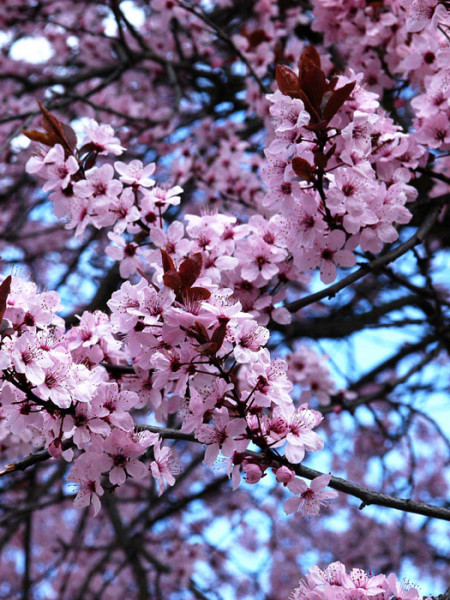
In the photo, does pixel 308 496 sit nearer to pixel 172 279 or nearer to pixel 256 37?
pixel 172 279

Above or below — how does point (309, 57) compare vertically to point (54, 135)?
above

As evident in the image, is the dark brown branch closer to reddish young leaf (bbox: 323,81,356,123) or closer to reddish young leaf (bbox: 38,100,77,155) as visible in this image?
reddish young leaf (bbox: 323,81,356,123)

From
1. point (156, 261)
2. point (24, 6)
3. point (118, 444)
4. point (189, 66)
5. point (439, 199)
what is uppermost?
point (24, 6)

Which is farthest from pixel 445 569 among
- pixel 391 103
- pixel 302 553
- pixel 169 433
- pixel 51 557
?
pixel 169 433

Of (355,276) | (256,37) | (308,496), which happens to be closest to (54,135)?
(355,276)

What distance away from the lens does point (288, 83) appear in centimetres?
178

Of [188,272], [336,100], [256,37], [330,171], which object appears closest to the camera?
[188,272]

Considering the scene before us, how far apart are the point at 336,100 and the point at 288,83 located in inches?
5.8

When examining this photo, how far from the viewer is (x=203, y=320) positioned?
155cm

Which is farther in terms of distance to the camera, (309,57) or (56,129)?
(56,129)

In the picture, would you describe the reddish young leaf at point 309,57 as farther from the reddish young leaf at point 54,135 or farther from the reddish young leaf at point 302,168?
the reddish young leaf at point 54,135

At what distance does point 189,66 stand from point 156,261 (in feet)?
9.22

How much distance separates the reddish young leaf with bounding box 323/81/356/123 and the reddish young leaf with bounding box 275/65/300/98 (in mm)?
97

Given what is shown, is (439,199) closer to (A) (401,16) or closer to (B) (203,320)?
(A) (401,16)
